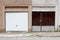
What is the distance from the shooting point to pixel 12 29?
19.2 metres

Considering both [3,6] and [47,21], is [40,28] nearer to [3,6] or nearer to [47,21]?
[47,21]

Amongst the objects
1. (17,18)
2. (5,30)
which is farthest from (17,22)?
(5,30)

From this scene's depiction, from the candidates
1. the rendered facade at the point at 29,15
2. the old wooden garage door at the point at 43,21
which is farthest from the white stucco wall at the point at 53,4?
the old wooden garage door at the point at 43,21

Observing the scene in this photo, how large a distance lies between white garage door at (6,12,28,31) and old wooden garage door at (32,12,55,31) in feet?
3.75

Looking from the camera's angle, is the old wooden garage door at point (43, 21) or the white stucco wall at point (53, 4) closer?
the white stucco wall at point (53, 4)

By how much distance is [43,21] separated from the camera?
63.3 feet

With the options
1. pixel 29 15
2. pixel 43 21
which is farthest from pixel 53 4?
pixel 29 15

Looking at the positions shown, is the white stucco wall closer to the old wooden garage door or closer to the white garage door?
the old wooden garage door

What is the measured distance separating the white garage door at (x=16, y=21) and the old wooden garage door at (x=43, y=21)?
1142 millimetres

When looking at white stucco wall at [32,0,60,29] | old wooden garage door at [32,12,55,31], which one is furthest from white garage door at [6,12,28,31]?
white stucco wall at [32,0,60,29]

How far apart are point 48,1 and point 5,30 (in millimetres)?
6617

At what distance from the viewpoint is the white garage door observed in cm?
1912

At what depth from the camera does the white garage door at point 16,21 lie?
1912cm

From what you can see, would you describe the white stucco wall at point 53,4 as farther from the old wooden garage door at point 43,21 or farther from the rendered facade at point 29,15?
the old wooden garage door at point 43,21
